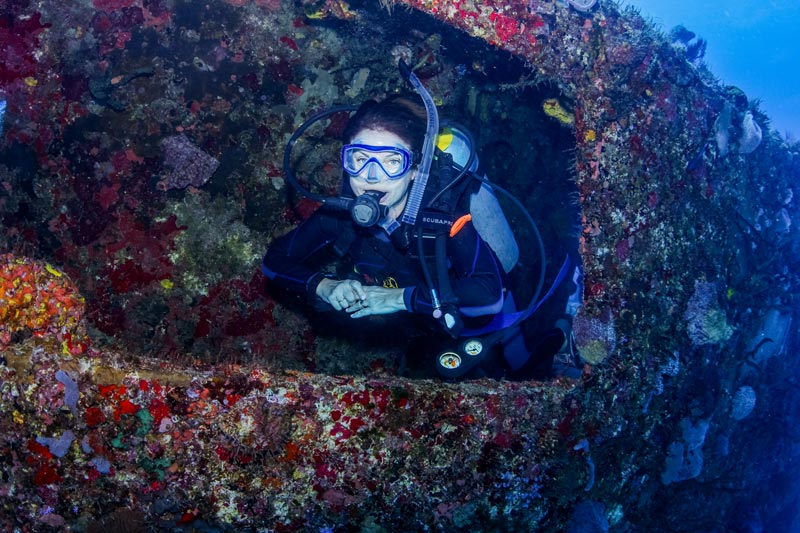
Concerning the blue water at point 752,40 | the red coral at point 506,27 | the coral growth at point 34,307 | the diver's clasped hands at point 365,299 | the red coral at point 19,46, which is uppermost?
the blue water at point 752,40

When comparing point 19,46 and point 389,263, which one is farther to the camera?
point 19,46

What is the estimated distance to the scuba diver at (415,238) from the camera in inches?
136

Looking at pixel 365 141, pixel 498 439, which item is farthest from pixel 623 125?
pixel 498 439

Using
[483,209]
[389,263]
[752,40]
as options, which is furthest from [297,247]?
[752,40]

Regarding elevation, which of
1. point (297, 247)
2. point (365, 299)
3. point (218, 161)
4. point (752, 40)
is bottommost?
point (365, 299)

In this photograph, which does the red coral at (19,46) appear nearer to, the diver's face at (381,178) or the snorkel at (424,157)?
the diver's face at (381,178)

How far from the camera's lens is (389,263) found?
3986 millimetres

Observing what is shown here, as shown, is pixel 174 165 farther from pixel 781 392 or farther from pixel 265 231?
pixel 781 392

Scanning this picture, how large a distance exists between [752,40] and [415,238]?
10538cm

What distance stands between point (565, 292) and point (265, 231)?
10.3 ft

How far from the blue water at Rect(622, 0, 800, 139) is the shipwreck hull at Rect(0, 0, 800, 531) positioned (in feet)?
252

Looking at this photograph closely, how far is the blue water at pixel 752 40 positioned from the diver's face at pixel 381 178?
7867 centimetres

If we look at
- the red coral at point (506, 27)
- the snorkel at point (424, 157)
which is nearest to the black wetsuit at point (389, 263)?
the snorkel at point (424, 157)

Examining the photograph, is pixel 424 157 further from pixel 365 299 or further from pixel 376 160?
pixel 365 299
